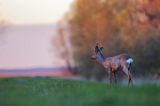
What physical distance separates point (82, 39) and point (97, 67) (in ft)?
12.9

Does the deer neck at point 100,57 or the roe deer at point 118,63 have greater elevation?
the deer neck at point 100,57

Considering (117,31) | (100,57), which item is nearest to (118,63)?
(100,57)

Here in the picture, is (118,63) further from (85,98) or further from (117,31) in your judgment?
(117,31)

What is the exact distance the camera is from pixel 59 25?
47.7m

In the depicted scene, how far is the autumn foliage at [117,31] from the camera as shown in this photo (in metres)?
43.3


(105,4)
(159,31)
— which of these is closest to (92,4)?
(105,4)

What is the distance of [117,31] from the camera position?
47531mm

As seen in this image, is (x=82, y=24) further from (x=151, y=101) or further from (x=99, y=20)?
(x=151, y=101)

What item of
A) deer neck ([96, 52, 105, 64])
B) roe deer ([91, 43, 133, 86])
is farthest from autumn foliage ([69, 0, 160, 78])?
roe deer ([91, 43, 133, 86])

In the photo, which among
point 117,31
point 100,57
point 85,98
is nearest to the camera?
point 85,98

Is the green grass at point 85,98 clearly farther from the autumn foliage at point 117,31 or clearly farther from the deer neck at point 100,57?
the autumn foliage at point 117,31

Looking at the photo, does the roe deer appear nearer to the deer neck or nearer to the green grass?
the deer neck

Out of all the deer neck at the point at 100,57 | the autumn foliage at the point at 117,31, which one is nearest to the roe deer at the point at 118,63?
the deer neck at the point at 100,57

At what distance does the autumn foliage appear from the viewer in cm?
4334
